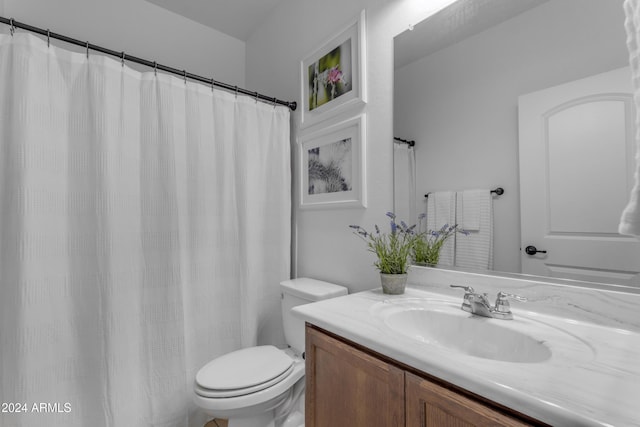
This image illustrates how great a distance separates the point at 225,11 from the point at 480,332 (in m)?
2.45

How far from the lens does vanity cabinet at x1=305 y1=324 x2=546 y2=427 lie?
55cm

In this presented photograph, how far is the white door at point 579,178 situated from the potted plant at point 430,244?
0.83ft

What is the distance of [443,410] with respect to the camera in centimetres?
59

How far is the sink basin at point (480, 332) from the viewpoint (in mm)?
683

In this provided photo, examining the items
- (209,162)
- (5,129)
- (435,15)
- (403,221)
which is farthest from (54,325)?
(435,15)

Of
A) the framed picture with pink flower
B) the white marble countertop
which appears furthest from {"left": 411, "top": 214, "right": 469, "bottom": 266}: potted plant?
the framed picture with pink flower

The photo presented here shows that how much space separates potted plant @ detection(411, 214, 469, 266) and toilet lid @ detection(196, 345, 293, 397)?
30.6 inches

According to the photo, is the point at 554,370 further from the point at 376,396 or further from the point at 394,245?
the point at 394,245

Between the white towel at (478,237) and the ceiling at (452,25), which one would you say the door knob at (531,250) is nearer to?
the white towel at (478,237)

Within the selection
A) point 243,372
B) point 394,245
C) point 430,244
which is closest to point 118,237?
point 243,372

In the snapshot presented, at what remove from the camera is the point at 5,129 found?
3.62 ft

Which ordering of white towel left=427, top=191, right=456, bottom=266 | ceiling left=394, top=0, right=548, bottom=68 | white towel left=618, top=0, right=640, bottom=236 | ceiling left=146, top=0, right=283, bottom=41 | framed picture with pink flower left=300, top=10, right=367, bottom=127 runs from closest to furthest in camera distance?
1. white towel left=618, top=0, right=640, bottom=236
2. ceiling left=394, top=0, right=548, bottom=68
3. white towel left=427, top=191, right=456, bottom=266
4. framed picture with pink flower left=300, top=10, right=367, bottom=127
5. ceiling left=146, top=0, right=283, bottom=41

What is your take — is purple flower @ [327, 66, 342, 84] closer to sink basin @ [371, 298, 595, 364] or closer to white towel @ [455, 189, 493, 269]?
white towel @ [455, 189, 493, 269]

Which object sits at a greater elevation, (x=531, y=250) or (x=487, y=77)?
(x=487, y=77)
